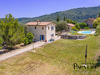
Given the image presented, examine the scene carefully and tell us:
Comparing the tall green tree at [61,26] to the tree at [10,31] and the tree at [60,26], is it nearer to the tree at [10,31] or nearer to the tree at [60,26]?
the tree at [60,26]

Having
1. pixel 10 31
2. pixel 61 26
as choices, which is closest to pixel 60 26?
pixel 61 26

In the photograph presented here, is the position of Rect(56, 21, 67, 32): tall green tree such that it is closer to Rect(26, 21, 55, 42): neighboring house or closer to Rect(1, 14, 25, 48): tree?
Rect(26, 21, 55, 42): neighboring house

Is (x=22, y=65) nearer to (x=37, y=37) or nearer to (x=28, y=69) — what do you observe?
(x=28, y=69)

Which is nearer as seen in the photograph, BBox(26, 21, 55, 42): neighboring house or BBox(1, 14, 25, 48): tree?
BBox(1, 14, 25, 48): tree

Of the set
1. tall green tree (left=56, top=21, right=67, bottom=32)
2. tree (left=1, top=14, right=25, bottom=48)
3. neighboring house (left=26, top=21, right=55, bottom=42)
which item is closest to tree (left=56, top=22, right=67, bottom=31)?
tall green tree (left=56, top=21, right=67, bottom=32)

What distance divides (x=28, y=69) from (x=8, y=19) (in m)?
12.5

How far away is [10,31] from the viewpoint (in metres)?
18.1

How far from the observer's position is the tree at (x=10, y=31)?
60.0 feet

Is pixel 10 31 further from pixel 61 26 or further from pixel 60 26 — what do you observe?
pixel 61 26

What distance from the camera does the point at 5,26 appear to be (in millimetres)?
18359

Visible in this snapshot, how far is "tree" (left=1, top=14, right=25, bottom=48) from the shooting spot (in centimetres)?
1830

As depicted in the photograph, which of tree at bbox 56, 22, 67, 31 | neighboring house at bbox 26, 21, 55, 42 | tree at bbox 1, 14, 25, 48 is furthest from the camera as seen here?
tree at bbox 56, 22, 67, 31

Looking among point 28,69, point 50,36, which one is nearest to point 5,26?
point 28,69

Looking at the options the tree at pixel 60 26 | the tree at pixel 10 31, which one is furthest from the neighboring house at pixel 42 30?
the tree at pixel 60 26
